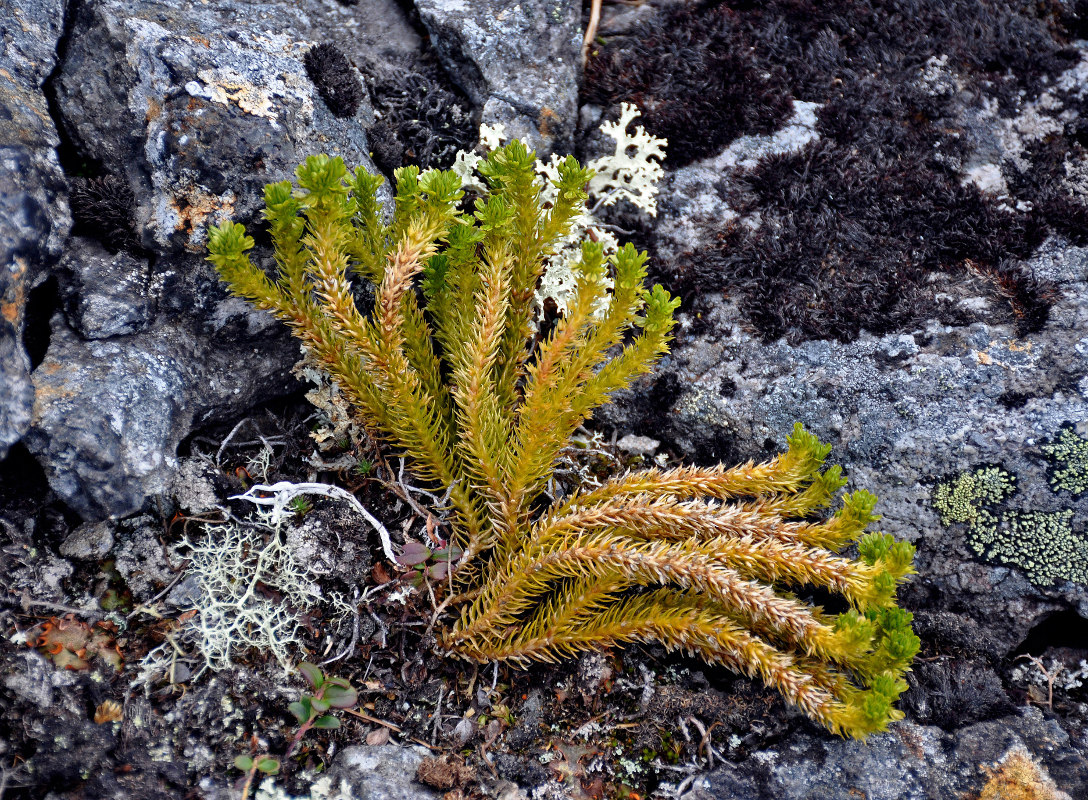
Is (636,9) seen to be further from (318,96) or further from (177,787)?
(177,787)

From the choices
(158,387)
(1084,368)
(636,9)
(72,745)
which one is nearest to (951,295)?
(1084,368)

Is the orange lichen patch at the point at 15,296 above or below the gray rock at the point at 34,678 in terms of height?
above

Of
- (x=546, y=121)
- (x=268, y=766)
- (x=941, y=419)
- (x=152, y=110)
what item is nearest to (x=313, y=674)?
(x=268, y=766)

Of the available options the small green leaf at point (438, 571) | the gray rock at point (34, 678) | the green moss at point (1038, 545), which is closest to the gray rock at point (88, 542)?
the gray rock at point (34, 678)

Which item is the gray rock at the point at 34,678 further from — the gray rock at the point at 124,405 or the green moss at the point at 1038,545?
the green moss at the point at 1038,545

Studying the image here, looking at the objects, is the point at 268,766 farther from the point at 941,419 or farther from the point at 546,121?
the point at 546,121

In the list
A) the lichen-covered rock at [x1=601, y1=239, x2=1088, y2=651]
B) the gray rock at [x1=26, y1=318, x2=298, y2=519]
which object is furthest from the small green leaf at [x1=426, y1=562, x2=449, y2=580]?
the lichen-covered rock at [x1=601, y1=239, x2=1088, y2=651]

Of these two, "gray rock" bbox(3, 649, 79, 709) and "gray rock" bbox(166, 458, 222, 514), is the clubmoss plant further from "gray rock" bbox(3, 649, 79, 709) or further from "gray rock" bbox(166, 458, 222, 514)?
"gray rock" bbox(3, 649, 79, 709)
